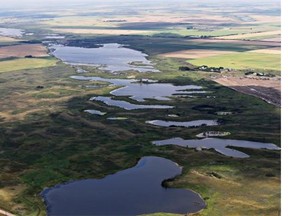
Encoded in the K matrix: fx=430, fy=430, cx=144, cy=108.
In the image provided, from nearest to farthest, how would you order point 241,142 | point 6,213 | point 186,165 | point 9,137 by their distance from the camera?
1. point 6,213
2. point 186,165
3. point 241,142
4. point 9,137

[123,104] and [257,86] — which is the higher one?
[257,86]

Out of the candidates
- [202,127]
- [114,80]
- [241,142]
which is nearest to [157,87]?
[114,80]

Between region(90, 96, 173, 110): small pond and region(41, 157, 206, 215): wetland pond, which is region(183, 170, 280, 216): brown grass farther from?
region(90, 96, 173, 110): small pond

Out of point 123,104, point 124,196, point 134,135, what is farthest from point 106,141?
Result: point 123,104

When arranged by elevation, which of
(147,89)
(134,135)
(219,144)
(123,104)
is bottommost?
(219,144)

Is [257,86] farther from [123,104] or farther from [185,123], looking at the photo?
[185,123]

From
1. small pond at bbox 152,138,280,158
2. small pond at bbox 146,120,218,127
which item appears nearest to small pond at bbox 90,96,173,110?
small pond at bbox 146,120,218,127

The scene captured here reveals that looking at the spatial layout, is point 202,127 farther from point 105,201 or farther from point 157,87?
point 157,87
